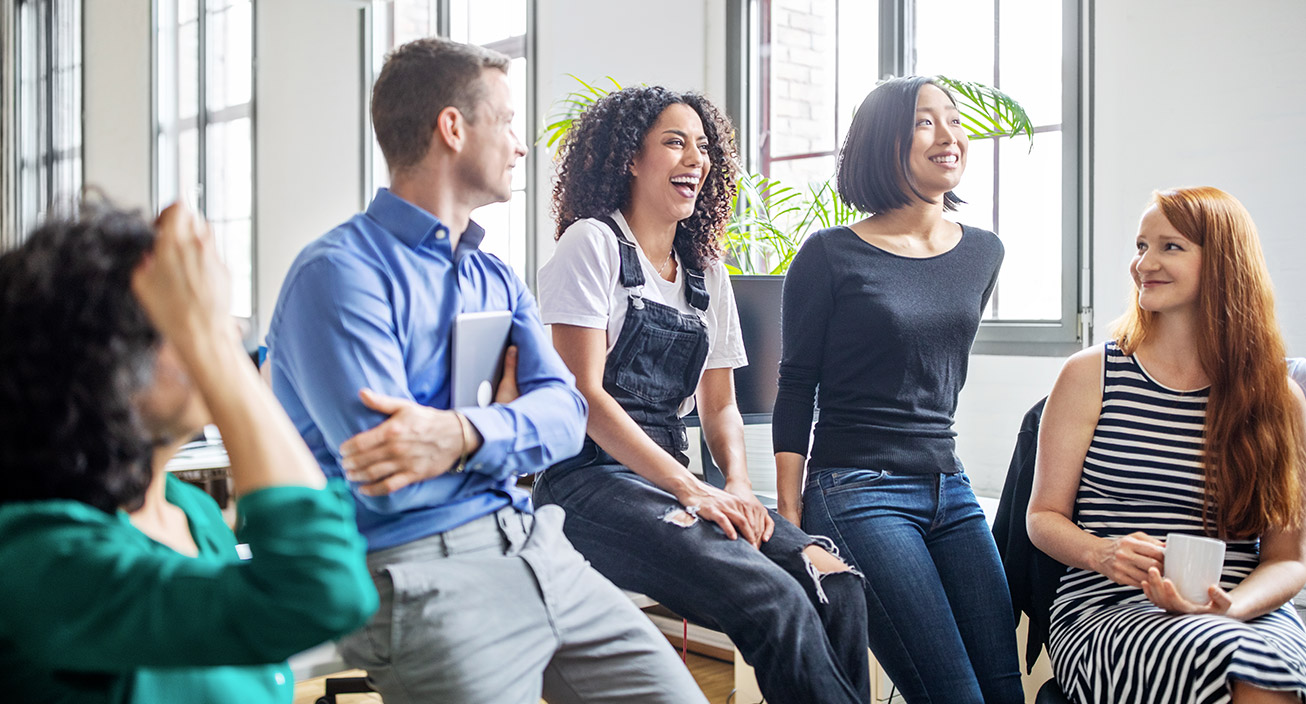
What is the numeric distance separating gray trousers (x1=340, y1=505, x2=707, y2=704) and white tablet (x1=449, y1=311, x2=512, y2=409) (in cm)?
16

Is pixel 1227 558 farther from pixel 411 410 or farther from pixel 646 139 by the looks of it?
pixel 411 410

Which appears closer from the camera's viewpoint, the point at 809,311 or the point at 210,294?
the point at 210,294

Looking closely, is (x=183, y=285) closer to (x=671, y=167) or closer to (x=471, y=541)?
(x=471, y=541)

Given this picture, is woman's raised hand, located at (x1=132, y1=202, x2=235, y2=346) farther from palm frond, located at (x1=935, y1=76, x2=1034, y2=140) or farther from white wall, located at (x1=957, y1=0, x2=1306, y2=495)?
white wall, located at (x1=957, y1=0, x2=1306, y2=495)

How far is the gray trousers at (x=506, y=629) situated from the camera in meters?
1.19

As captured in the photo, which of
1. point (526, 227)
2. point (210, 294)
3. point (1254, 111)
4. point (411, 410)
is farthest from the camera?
point (526, 227)

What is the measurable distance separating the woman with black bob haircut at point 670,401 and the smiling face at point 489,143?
0.98 ft

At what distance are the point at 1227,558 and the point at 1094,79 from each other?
1.66 meters

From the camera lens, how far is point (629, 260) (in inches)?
70.1

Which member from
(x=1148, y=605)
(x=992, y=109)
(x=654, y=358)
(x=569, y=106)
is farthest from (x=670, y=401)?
(x=569, y=106)

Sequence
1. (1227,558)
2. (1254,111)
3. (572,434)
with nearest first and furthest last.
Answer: (572,434), (1227,558), (1254,111)

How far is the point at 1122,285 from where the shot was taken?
2855mm

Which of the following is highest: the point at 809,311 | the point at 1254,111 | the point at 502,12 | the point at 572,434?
the point at 502,12

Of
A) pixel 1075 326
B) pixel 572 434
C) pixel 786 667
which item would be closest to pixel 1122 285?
pixel 1075 326
